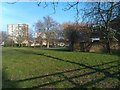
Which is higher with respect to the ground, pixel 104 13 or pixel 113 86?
pixel 104 13

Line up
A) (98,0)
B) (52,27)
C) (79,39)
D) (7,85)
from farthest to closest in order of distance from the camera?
1. (52,27)
2. (79,39)
3. (7,85)
4. (98,0)

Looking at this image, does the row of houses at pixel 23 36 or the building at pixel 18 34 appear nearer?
the building at pixel 18 34

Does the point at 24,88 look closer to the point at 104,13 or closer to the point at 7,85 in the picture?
the point at 7,85

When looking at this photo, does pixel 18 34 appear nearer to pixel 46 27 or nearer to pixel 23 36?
pixel 23 36

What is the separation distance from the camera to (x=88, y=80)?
1093 cm

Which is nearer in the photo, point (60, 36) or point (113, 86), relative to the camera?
point (113, 86)

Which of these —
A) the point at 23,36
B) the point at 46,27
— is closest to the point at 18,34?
the point at 23,36

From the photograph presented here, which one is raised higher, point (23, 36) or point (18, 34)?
point (18, 34)

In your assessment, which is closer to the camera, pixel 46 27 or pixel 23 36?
pixel 46 27

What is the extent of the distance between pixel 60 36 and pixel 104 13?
→ 7462 centimetres

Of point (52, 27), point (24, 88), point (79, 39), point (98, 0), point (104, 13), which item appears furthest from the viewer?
point (52, 27)

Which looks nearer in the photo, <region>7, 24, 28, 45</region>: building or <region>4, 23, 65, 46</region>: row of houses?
<region>7, 24, 28, 45</region>: building

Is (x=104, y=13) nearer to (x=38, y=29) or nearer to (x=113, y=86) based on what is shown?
(x=113, y=86)

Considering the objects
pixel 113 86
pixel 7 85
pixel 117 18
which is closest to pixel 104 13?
pixel 117 18
